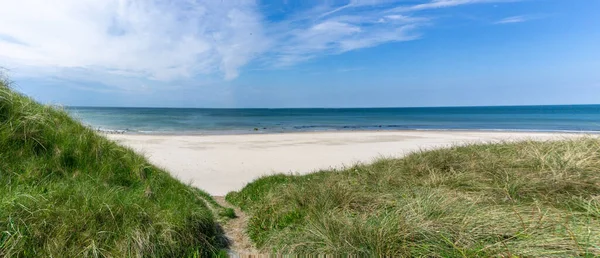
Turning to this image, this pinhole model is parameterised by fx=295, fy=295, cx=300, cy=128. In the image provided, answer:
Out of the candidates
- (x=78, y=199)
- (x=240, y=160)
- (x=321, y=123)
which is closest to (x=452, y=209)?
(x=78, y=199)

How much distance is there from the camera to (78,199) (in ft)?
11.6

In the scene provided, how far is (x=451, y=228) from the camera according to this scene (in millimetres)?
3172

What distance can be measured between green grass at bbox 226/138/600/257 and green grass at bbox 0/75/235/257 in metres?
1.28

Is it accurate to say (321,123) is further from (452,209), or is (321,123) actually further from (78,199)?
(78,199)

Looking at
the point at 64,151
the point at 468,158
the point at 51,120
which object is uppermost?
the point at 51,120

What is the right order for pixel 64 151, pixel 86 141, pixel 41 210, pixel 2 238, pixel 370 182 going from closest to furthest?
pixel 2 238, pixel 41 210, pixel 64 151, pixel 86 141, pixel 370 182

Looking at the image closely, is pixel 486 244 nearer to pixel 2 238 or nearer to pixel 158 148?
pixel 2 238

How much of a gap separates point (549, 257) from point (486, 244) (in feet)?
1.53

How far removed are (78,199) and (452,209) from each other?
4563 mm

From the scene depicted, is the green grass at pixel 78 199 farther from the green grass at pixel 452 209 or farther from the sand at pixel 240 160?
the sand at pixel 240 160

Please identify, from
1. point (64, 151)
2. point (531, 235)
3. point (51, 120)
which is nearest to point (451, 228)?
point (531, 235)

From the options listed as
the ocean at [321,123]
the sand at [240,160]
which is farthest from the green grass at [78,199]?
the sand at [240,160]

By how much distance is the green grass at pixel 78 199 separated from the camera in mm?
2943

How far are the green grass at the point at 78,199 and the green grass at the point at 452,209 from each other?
1276mm
